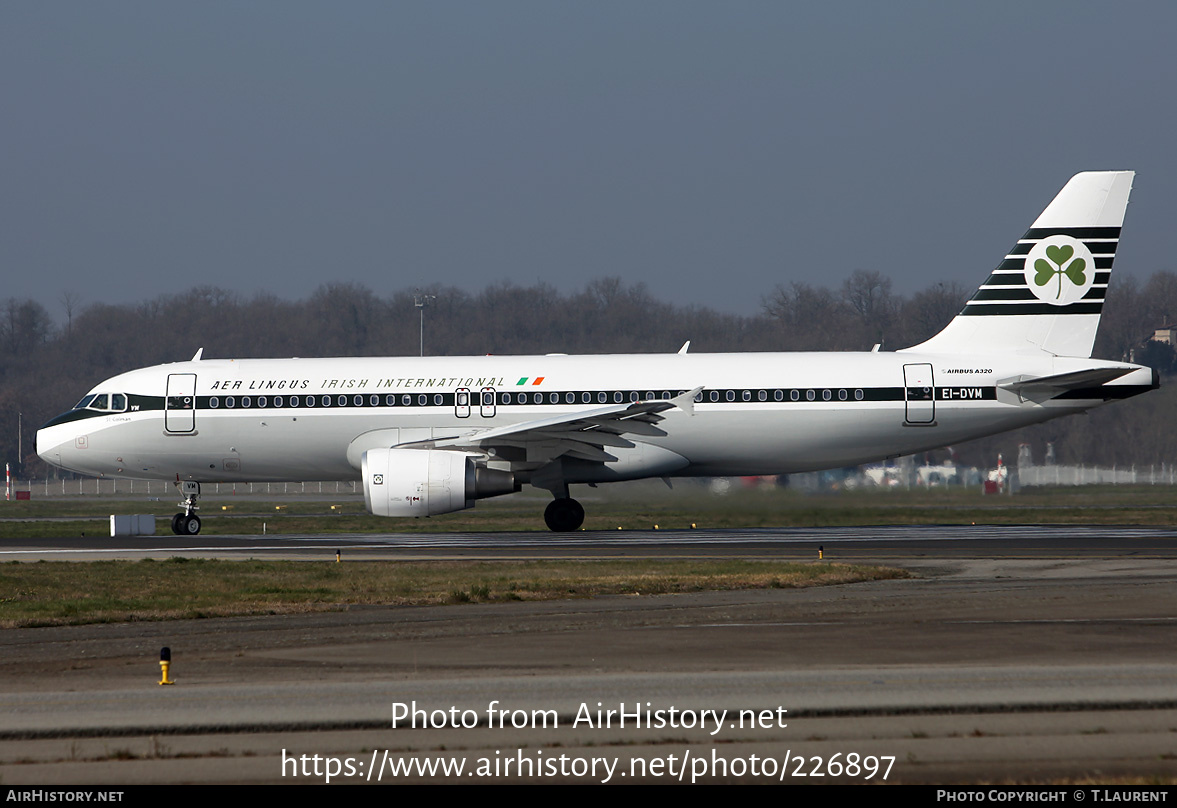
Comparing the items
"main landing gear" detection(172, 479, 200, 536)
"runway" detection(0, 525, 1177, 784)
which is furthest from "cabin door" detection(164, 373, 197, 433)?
"runway" detection(0, 525, 1177, 784)

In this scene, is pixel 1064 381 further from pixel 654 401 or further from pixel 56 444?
pixel 56 444

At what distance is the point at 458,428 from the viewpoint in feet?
85.6

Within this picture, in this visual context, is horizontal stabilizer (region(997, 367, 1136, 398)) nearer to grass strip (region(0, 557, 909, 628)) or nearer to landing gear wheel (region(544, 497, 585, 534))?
landing gear wheel (region(544, 497, 585, 534))

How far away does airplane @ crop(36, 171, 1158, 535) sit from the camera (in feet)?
84.3

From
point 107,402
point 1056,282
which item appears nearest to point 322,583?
point 107,402

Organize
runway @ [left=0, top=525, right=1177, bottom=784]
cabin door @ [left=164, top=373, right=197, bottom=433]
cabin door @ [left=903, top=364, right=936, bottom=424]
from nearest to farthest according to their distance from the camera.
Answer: runway @ [left=0, top=525, right=1177, bottom=784] → cabin door @ [left=903, top=364, right=936, bottom=424] → cabin door @ [left=164, top=373, right=197, bottom=433]

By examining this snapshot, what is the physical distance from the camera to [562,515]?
86.1 feet

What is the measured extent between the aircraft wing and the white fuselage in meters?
0.43

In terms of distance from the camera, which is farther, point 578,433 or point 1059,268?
point 1059,268

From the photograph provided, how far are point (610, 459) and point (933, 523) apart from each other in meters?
7.95

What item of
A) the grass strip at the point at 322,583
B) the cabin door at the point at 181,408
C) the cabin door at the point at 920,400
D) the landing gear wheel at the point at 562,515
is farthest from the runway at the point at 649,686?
the cabin door at the point at 181,408

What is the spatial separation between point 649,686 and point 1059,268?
70.0 feet

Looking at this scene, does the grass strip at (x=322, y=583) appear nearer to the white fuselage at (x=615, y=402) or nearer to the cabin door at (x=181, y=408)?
the white fuselage at (x=615, y=402)

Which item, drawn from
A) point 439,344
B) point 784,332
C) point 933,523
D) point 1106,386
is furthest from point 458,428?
point 439,344
